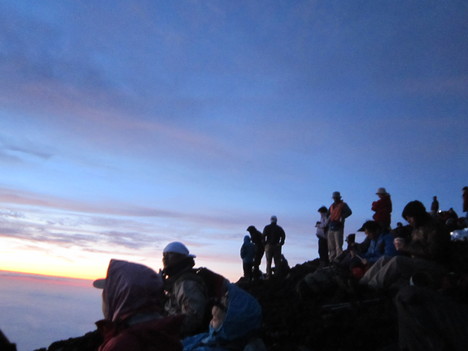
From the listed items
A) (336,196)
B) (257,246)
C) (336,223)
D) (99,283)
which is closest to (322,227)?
(336,223)

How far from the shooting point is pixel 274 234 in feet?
55.2

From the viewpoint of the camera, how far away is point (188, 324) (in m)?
5.46

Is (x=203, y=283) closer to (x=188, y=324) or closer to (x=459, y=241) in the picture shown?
(x=188, y=324)

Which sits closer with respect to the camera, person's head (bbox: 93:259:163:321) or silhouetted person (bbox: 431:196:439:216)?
person's head (bbox: 93:259:163:321)

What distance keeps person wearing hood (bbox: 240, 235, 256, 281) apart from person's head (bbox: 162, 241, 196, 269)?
430 inches

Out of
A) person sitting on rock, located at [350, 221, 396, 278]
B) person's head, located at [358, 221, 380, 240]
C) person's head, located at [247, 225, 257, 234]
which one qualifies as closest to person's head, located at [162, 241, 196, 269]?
person sitting on rock, located at [350, 221, 396, 278]

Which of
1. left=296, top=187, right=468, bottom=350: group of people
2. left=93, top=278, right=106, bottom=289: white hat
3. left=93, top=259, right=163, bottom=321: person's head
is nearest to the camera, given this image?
left=93, top=259, right=163, bottom=321: person's head

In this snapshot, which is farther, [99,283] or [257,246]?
[257,246]

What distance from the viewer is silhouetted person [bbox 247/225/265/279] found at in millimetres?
17359

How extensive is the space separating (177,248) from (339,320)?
3.91 meters

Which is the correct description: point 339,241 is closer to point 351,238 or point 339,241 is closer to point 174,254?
point 351,238

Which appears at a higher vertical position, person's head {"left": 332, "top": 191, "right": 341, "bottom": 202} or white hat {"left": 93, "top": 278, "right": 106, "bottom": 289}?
person's head {"left": 332, "top": 191, "right": 341, "bottom": 202}

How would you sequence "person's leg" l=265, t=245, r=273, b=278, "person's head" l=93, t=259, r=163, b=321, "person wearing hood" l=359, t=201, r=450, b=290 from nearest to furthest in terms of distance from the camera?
"person's head" l=93, t=259, r=163, b=321
"person wearing hood" l=359, t=201, r=450, b=290
"person's leg" l=265, t=245, r=273, b=278

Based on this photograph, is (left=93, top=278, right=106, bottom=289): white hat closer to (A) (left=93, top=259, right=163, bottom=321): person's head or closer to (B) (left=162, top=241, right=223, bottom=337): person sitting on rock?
(A) (left=93, top=259, right=163, bottom=321): person's head
